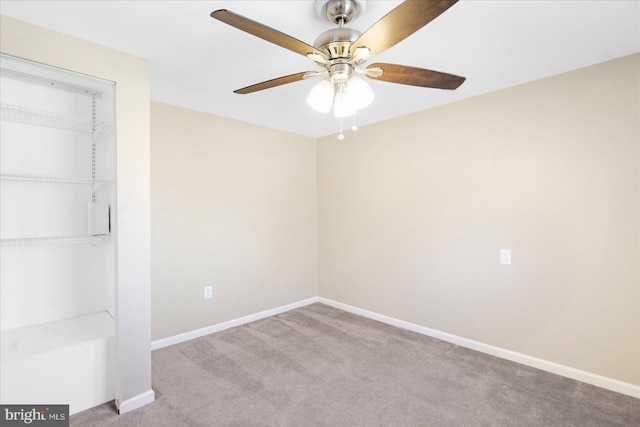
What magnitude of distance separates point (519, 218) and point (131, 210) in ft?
9.29

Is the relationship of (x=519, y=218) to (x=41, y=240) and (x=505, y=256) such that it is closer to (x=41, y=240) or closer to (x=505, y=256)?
(x=505, y=256)

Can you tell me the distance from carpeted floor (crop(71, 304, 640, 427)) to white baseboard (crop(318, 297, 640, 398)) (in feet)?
0.18

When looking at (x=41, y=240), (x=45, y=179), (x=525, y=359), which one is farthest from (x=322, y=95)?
(x=525, y=359)

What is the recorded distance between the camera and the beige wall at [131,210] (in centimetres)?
187

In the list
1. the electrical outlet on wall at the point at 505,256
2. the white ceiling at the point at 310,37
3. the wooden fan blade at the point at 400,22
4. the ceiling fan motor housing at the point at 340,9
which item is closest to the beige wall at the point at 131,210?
the white ceiling at the point at 310,37

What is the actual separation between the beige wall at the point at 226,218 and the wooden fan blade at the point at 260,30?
1.96 metres

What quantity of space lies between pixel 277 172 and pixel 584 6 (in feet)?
9.46

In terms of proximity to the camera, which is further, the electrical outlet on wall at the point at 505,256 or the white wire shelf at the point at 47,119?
the electrical outlet on wall at the point at 505,256

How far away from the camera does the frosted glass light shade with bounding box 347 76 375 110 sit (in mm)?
1531

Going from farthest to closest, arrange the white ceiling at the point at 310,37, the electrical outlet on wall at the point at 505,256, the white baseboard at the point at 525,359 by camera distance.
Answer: the electrical outlet on wall at the point at 505,256
the white baseboard at the point at 525,359
the white ceiling at the point at 310,37

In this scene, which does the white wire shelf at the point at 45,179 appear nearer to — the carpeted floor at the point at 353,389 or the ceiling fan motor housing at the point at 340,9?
the carpeted floor at the point at 353,389

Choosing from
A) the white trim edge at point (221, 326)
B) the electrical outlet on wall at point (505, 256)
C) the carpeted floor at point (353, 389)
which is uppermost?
the electrical outlet on wall at point (505, 256)

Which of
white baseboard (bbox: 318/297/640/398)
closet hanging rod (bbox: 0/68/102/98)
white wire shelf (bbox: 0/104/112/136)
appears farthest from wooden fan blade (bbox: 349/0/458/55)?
white baseboard (bbox: 318/297/640/398)

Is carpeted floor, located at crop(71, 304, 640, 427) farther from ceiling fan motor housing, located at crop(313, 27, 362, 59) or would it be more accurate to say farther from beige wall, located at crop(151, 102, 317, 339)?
ceiling fan motor housing, located at crop(313, 27, 362, 59)
